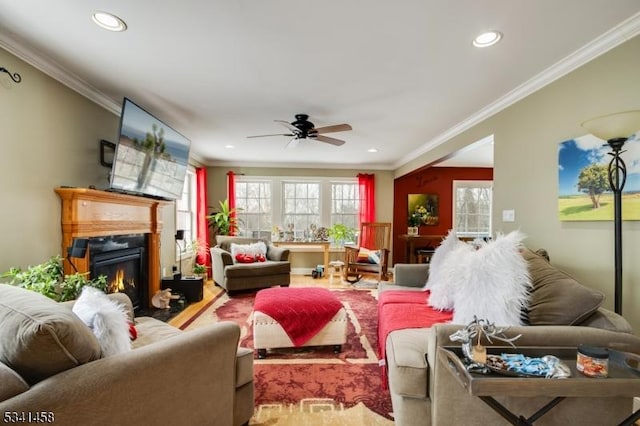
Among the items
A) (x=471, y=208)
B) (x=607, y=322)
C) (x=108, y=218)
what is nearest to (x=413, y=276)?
(x=607, y=322)

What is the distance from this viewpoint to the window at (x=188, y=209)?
5257mm

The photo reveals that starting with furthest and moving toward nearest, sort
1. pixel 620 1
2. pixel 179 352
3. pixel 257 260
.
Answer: pixel 257 260, pixel 620 1, pixel 179 352

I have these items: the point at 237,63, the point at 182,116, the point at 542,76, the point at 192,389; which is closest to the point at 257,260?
the point at 182,116

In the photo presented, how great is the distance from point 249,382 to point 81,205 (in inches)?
82.4

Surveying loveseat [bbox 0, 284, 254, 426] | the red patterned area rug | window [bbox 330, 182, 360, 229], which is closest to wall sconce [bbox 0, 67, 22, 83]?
loveseat [bbox 0, 284, 254, 426]

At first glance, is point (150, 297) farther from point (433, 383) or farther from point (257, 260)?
point (433, 383)

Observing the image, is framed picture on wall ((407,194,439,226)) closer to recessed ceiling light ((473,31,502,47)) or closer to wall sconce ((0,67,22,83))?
recessed ceiling light ((473,31,502,47))

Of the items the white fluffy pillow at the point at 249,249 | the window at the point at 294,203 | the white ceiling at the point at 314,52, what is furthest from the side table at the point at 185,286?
the window at the point at 294,203

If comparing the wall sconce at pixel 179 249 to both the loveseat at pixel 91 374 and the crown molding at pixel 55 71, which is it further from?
the loveseat at pixel 91 374

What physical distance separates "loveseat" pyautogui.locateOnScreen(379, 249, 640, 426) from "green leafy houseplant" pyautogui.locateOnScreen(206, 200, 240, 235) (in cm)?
471

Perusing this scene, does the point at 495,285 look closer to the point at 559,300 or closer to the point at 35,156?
the point at 559,300

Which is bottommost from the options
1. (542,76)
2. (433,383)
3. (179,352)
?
(433,383)

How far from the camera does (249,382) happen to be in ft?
5.38

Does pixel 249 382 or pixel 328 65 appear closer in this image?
pixel 249 382
